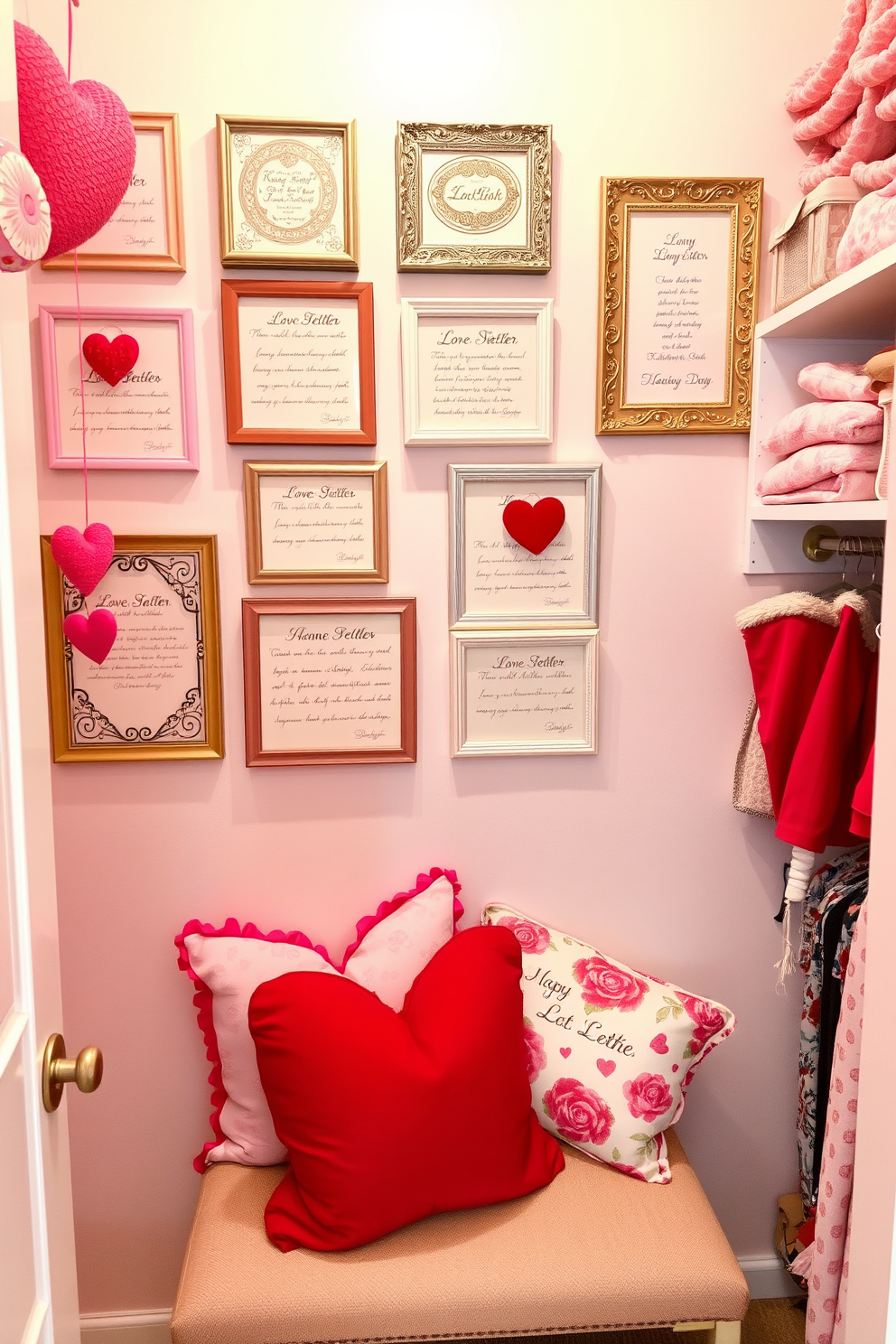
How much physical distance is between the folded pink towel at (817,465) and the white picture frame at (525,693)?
1.32ft

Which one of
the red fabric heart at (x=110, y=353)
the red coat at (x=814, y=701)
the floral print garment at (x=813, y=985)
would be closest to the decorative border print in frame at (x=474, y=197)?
the red fabric heart at (x=110, y=353)

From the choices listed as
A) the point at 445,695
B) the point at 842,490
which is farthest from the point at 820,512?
the point at 445,695

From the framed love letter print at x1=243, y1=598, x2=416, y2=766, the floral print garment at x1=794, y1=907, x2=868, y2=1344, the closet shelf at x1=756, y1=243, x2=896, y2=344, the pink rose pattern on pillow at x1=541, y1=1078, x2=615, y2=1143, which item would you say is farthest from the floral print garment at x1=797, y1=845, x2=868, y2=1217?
the closet shelf at x1=756, y1=243, x2=896, y2=344

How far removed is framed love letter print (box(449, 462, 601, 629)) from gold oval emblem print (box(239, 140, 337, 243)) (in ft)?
1.53

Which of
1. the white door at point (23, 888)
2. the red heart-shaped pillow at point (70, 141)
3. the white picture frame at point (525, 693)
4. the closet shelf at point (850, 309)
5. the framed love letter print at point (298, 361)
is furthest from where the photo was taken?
the white picture frame at point (525, 693)

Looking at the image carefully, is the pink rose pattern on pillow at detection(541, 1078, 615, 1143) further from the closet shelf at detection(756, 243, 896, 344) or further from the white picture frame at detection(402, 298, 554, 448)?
the closet shelf at detection(756, 243, 896, 344)

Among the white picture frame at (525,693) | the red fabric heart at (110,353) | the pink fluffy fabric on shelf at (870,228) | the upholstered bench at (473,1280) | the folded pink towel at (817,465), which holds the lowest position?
the upholstered bench at (473,1280)

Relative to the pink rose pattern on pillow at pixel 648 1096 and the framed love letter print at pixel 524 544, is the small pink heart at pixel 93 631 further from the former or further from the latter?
the pink rose pattern on pillow at pixel 648 1096

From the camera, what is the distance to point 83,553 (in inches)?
54.9

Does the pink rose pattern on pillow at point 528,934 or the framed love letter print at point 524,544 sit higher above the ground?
the framed love letter print at point 524,544

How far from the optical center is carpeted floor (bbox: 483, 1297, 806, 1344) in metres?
1.78

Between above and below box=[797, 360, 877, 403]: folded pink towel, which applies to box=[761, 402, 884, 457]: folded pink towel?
below

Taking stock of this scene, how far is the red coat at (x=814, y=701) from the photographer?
4.81 ft

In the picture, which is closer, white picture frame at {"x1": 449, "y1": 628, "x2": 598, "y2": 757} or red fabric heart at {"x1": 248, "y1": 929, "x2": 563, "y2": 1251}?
red fabric heart at {"x1": 248, "y1": 929, "x2": 563, "y2": 1251}
